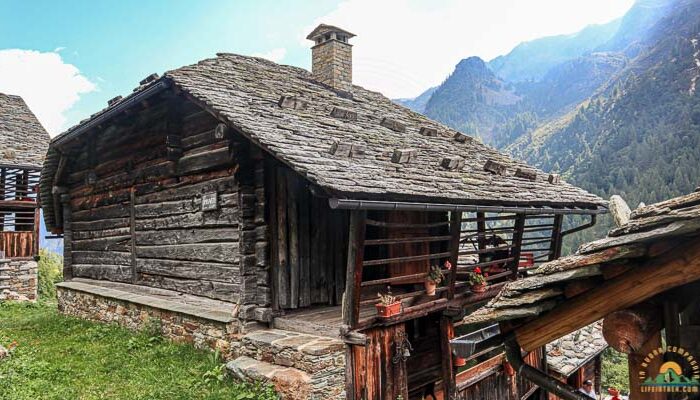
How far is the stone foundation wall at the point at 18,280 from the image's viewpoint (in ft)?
55.7

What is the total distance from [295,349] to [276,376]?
38cm

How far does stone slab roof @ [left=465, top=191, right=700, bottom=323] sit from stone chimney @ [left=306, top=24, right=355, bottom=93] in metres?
9.61

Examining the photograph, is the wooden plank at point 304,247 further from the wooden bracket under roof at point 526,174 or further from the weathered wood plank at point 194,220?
the wooden bracket under roof at point 526,174

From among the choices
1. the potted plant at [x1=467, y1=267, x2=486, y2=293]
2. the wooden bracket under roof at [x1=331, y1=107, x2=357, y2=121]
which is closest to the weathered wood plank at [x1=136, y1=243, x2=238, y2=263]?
the wooden bracket under roof at [x1=331, y1=107, x2=357, y2=121]

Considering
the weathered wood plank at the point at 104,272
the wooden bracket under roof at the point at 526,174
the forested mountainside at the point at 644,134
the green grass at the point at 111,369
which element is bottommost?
the green grass at the point at 111,369

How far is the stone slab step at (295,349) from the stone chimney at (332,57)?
22.6 ft

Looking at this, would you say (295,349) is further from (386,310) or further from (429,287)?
(429,287)

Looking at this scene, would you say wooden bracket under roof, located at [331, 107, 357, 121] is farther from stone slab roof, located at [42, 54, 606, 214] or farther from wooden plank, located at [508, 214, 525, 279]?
wooden plank, located at [508, 214, 525, 279]

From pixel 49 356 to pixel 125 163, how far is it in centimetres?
379

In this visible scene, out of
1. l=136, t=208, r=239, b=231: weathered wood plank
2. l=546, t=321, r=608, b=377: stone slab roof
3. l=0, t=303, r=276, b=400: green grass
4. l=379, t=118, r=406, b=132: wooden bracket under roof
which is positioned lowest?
l=546, t=321, r=608, b=377: stone slab roof

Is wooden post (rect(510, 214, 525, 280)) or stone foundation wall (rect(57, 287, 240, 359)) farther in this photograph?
wooden post (rect(510, 214, 525, 280))

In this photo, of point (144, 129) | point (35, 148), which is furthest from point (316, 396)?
point (35, 148)

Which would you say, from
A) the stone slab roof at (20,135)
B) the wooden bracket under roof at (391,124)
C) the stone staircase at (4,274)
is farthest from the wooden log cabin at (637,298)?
the stone staircase at (4,274)

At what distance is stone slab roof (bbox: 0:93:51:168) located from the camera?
1680cm
